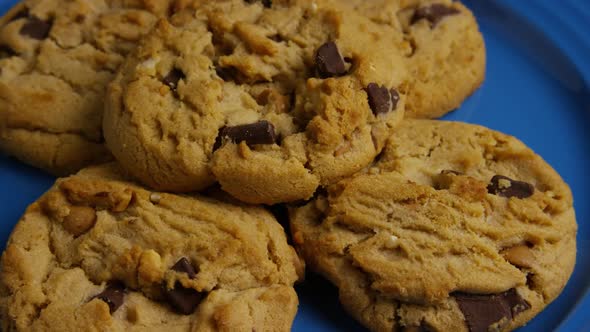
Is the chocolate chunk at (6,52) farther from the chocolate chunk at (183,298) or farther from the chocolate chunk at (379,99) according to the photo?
the chocolate chunk at (379,99)

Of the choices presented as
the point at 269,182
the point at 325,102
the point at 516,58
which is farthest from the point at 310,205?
the point at 516,58

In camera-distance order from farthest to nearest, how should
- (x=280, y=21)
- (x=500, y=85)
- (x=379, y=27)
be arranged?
(x=500, y=85), (x=379, y=27), (x=280, y=21)

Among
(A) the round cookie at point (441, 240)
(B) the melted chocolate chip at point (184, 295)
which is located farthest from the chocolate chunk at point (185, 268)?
(A) the round cookie at point (441, 240)

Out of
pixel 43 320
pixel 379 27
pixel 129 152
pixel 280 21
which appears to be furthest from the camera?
pixel 379 27

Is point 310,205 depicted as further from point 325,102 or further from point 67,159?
point 67,159

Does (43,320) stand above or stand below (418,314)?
below
